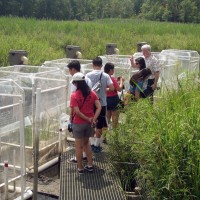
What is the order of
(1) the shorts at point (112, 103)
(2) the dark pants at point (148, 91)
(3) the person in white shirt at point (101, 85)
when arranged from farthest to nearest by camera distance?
(2) the dark pants at point (148, 91) < (1) the shorts at point (112, 103) < (3) the person in white shirt at point (101, 85)

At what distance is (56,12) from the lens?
59.7 metres

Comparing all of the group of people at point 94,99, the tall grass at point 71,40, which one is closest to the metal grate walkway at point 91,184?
the group of people at point 94,99

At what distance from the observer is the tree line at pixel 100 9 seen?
53.0 meters

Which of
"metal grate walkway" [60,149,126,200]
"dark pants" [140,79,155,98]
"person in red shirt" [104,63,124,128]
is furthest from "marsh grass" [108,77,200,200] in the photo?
"dark pants" [140,79,155,98]

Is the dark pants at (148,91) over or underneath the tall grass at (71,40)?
underneath

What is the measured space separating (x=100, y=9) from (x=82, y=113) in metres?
72.5

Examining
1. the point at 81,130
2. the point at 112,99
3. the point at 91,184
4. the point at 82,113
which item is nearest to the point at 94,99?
the point at 82,113

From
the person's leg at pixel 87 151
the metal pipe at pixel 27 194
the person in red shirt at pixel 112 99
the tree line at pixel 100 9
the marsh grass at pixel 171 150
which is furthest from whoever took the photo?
the tree line at pixel 100 9

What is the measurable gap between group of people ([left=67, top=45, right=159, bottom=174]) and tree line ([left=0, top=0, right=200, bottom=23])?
138 feet

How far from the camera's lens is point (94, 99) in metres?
5.29

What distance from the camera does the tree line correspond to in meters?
53.0

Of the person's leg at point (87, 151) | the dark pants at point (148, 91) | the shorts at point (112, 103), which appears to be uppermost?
the dark pants at point (148, 91)

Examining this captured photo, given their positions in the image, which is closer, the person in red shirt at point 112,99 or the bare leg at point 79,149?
the bare leg at point 79,149

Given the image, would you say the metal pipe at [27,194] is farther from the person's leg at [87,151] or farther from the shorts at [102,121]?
the shorts at [102,121]
